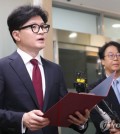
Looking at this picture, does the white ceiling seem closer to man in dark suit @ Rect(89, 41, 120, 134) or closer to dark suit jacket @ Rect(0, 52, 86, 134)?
man in dark suit @ Rect(89, 41, 120, 134)

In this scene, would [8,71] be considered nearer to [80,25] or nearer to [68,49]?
[68,49]

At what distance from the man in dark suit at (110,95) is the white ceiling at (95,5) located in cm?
171

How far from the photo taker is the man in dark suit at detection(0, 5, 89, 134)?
5.12 feet

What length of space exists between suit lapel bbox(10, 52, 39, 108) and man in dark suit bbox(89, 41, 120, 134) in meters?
0.63

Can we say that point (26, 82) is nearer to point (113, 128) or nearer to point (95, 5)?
point (113, 128)

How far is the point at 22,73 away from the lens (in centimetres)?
168

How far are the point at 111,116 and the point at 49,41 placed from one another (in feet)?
5.44

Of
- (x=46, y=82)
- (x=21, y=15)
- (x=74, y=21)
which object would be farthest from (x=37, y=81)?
(x=74, y=21)

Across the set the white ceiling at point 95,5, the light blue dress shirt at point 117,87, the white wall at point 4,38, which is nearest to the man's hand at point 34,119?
the light blue dress shirt at point 117,87

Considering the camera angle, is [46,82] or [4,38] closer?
[46,82]

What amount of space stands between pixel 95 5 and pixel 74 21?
402 millimetres

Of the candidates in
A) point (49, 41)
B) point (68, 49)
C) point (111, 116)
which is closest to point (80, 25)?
point (68, 49)

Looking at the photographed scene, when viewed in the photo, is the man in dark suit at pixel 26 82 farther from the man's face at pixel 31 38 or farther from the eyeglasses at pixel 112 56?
the eyeglasses at pixel 112 56

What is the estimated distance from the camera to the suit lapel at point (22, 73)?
164cm
